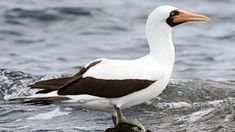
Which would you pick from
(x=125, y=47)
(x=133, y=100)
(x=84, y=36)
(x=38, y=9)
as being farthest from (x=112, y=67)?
(x=38, y=9)

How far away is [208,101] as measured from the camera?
11.5 m

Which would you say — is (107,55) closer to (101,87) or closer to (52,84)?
(52,84)

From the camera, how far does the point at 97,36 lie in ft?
63.2

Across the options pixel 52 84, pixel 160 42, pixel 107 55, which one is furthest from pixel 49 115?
pixel 107 55

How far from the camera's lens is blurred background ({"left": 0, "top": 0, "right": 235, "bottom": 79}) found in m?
16.0

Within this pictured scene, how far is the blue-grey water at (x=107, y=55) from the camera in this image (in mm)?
10672

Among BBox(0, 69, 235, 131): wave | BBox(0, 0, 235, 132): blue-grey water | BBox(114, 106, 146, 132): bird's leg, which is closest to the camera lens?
BBox(114, 106, 146, 132): bird's leg

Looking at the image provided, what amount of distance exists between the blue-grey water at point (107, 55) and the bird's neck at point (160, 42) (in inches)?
37.0

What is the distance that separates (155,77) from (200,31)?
11.3 metres

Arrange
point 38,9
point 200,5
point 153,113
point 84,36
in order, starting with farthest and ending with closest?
point 200,5 → point 38,9 → point 84,36 → point 153,113

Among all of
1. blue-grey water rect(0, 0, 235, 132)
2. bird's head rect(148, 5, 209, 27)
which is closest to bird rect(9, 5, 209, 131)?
bird's head rect(148, 5, 209, 27)

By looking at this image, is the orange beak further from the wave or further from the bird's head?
the wave

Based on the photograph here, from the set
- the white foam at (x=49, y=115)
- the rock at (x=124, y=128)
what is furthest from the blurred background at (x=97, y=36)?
the rock at (x=124, y=128)

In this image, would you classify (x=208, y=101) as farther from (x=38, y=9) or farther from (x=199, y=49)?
(x=38, y=9)
